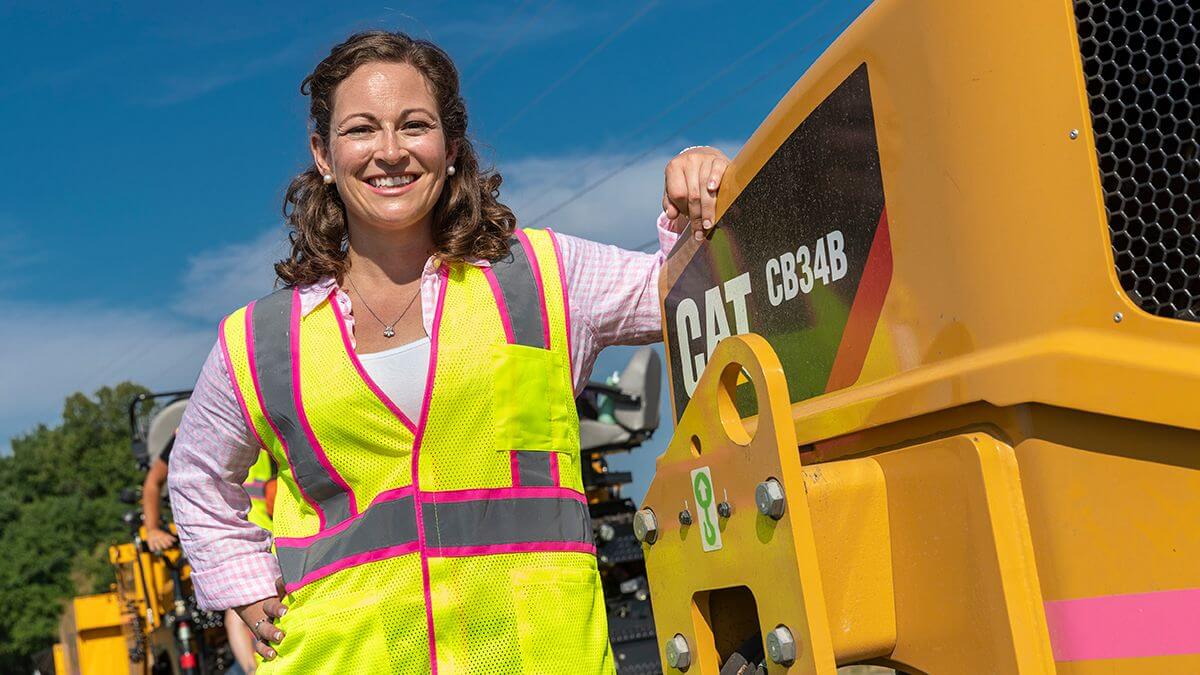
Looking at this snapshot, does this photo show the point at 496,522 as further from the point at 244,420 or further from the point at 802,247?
the point at 802,247

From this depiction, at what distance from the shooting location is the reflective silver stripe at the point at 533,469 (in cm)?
236

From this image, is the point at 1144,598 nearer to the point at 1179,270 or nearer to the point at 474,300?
the point at 1179,270

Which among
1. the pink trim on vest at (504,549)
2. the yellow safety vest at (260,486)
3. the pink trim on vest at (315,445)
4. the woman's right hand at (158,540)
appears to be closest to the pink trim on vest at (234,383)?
the pink trim on vest at (315,445)

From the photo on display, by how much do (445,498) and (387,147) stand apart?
664 mm

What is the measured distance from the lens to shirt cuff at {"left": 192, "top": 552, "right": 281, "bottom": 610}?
261 centimetres

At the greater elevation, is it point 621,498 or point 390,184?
point 390,184

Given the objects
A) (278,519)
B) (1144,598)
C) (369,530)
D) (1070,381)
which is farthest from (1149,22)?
(278,519)

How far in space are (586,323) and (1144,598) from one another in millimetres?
1328

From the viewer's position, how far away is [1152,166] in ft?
4.86

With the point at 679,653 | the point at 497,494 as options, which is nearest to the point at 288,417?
the point at 497,494

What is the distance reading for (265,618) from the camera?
2.58 meters

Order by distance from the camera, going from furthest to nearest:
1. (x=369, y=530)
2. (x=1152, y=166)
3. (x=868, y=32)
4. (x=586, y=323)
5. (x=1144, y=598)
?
(x=586, y=323), (x=369, y=530), (x=868, y=32), (x=1152, y=166), (x=1144, y=598)

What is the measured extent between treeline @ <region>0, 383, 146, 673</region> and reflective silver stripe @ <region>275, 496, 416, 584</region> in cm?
3869

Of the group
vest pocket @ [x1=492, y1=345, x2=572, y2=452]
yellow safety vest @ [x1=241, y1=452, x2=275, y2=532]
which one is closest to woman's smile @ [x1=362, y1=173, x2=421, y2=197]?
vest pocket @ [x1=492, y1=345, x2=572, y2=452]
